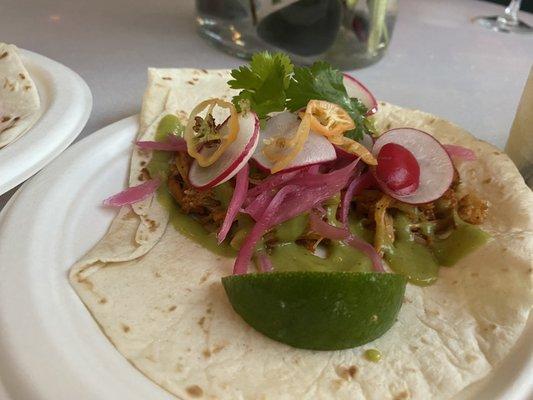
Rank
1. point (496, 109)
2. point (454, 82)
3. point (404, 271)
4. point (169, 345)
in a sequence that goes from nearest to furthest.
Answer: point (169, 345)
point (404, 271)
point (496, 109)
point (454, 82)

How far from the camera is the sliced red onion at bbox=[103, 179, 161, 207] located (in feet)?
5.24

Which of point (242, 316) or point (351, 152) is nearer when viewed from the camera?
point (242, 316)

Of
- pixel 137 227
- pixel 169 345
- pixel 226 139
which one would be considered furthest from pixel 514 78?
pixel 169 345

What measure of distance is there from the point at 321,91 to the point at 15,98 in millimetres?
992

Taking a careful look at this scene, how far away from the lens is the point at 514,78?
9.78 feet

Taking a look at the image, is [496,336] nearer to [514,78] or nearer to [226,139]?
[226,139]

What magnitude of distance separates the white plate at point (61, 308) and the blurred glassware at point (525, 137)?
0.78 metres

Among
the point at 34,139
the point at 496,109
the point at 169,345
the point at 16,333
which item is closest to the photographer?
the point at 16,333

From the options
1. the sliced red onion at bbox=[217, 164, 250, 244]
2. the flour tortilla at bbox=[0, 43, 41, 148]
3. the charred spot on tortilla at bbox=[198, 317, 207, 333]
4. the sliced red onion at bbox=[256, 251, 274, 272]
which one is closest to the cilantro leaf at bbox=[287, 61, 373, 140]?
the sliced red onion at bbox=[217, 164, 250, 244]

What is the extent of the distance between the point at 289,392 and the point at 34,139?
101cm

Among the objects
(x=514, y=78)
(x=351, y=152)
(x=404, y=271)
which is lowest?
(x=514, y=78)

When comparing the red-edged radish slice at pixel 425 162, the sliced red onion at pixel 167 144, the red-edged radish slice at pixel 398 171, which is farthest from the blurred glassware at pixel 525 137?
the sliced red onion at pixel 167 144

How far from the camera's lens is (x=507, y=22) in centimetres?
366

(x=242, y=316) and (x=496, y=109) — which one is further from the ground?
(x=242, y=316)
